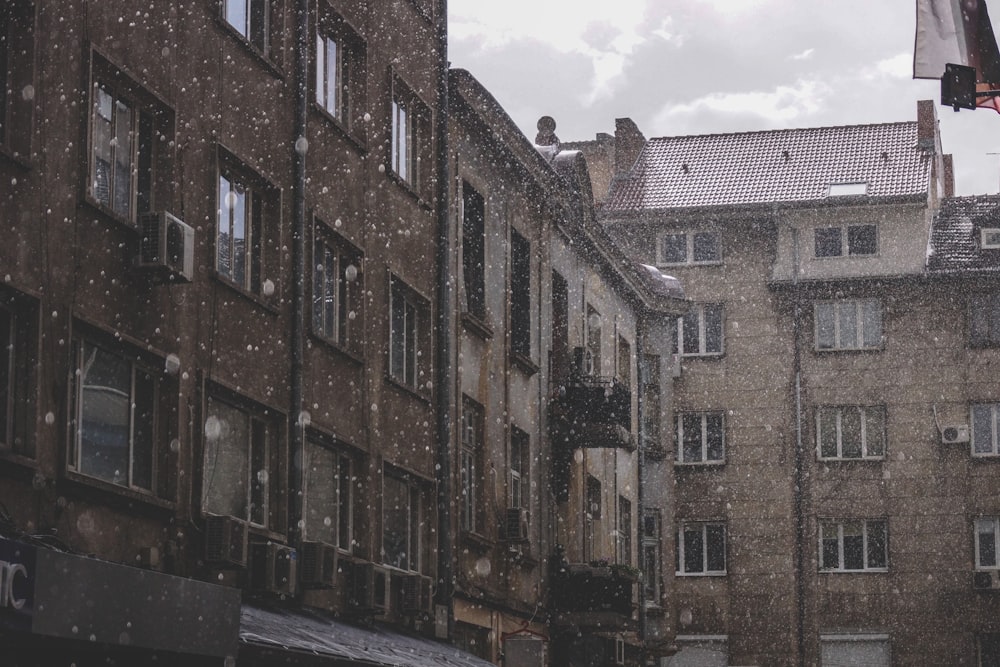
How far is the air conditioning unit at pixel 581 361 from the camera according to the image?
28266mm

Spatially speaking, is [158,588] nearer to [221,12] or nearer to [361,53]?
[221,12]

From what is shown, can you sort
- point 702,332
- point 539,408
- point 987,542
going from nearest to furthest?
point 539,408, point 987,542, point 702,332

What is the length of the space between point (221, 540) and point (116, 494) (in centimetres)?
156

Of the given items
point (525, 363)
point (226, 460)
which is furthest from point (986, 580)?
point (226, 460)

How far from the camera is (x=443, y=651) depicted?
1977 centimetres

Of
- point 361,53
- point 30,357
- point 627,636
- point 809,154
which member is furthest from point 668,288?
point 30,357

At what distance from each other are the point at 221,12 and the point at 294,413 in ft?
13.1

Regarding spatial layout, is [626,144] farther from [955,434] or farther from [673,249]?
[955,434]

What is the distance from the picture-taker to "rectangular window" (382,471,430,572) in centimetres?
2047

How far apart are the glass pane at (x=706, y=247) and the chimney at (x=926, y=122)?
22.5 ft

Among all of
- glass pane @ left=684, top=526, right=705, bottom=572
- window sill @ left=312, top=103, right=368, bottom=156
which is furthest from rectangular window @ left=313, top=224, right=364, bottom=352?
glass pane @ left=684, top=526, right=705, bottom=572

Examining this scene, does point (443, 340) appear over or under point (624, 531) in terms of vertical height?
over

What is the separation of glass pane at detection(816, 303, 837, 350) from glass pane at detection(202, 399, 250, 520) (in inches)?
1189

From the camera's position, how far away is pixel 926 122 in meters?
49.0
